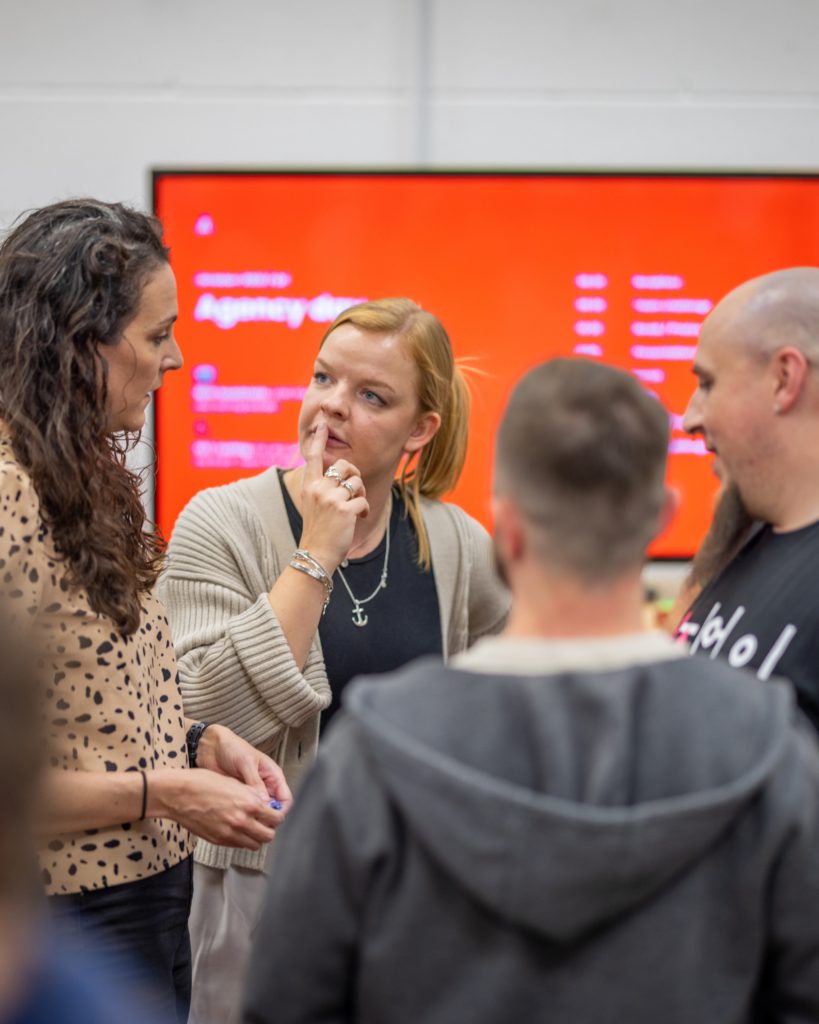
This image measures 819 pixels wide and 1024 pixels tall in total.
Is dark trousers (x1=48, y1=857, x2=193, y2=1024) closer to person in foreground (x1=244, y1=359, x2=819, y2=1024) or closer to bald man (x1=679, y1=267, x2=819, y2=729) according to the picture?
person in foreground (x1=244, y1=359, x2=819, y2=1024)

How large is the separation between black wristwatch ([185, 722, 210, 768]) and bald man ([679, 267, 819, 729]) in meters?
0.70

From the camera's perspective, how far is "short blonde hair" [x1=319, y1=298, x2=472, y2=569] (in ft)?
6.44

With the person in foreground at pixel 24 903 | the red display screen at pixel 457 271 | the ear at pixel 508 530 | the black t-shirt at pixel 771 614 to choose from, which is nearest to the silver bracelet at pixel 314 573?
the black t-shirt at pixel 771 614

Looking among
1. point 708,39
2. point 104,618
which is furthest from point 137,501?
A: point 708,39

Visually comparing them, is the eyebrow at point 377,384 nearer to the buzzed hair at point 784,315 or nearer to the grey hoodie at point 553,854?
the buzzed hair at point 784,315

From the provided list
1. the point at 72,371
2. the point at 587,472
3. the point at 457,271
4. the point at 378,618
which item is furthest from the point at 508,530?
the point at 457,271

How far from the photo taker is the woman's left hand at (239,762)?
5.09ft

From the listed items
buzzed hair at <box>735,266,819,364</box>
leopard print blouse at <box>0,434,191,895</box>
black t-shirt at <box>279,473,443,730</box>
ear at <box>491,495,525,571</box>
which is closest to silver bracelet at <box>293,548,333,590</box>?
black t-shirt at <box>279,473,443,730</box>

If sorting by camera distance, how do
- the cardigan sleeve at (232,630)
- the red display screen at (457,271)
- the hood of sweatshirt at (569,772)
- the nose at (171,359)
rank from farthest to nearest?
the red display screen at (457,271)
the cardigan sleeve at (232,630)
the nose at (171,359)
the hood of sweatshirt at (569,772)

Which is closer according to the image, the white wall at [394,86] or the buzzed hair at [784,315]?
the buzzed hair at [784,315]

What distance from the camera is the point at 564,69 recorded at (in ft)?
10.3

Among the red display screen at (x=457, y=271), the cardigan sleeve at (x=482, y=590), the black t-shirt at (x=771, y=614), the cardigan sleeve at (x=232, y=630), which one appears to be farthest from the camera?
the red display screen at (x=457, y=271)

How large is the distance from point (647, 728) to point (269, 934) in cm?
33

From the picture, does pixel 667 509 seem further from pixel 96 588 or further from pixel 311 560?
pixel 311 560
